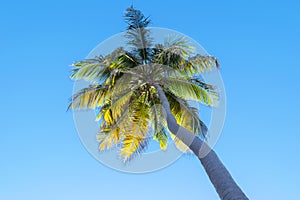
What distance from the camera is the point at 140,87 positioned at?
12.4 meters

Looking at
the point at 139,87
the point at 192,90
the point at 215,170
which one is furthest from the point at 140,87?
the point at 215,170

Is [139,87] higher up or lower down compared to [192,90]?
higher up

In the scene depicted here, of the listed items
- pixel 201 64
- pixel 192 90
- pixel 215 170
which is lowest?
pixel 215 170

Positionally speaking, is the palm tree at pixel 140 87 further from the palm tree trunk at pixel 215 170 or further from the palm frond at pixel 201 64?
the palm tree trunk at pixel 215 170

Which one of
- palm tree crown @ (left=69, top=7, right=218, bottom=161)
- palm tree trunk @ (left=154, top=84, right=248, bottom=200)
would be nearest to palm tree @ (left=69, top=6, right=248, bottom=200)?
palm tree crown @ (left=69, top=7, right=218, bottom=161)

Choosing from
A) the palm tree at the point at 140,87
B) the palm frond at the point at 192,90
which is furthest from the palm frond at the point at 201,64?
the palm frond at the point at 192,90

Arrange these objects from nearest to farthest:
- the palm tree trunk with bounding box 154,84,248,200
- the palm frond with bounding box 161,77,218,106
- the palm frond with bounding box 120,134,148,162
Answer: the palm tree trunk with bounding box 154,84,248,200 < the palm frond with bounding box 161,77,218,106 < the palm frond with bounding box 120,134,148,162

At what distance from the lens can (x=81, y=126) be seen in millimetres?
11711

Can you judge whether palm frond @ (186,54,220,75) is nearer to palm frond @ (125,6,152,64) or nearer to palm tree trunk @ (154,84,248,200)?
palm frond @ (125,6,152,64)

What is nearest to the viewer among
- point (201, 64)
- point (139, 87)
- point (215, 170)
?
point (215, 170)

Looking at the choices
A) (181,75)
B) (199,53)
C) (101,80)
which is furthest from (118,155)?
(199,53)

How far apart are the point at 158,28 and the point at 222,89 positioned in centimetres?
299

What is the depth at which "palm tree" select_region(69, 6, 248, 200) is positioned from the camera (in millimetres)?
12273

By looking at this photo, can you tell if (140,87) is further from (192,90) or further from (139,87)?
(192,90)
